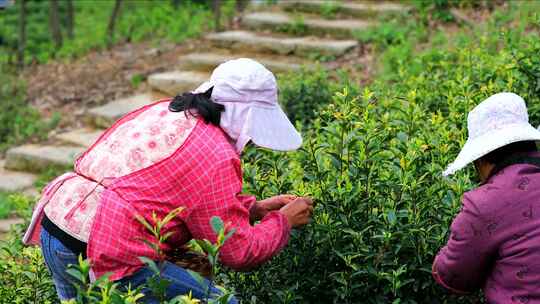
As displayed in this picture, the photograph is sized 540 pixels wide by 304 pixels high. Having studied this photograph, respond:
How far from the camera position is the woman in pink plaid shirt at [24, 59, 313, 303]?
123 inches

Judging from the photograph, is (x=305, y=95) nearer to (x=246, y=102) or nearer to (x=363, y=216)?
(x=363, y=216)

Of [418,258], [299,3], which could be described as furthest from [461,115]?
[299,3]

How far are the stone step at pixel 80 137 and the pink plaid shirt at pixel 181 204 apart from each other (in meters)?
5.28

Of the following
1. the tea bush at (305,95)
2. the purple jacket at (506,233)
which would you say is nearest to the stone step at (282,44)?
the tea bush at (305,95)

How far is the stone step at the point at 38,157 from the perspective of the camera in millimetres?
8094

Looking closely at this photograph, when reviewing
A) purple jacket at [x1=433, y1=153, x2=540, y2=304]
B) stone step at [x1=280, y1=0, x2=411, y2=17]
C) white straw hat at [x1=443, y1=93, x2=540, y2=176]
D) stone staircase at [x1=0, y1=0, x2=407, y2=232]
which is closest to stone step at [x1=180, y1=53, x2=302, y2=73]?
stone staircase at [x1=0, y1=0, x2=407, y2=232]

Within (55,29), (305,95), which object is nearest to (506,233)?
(305,95)

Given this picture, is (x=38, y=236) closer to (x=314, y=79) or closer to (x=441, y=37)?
(x=314, y=79)

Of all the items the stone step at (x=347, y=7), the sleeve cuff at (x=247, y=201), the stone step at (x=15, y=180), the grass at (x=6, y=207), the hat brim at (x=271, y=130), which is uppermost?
the hat brim at (x=271, y=130)

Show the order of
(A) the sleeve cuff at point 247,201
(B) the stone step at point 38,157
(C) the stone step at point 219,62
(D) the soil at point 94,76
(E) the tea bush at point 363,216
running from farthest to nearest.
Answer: (D) the soil at point 94,76
(C) the stone step at point 219,62
(B) the stone step at point 38,157
(E) the tea bush at point 363,216
(A) the sleeve cuff at point 247,201

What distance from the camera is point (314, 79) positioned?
705cm

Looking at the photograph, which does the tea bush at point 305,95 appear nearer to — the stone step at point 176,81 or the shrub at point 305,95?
the shrub at point 305,95

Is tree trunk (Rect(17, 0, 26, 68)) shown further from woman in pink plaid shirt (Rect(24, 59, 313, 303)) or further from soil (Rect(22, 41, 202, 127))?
woman in pink plaid shirt (Rect(24, 59, 313, 303))

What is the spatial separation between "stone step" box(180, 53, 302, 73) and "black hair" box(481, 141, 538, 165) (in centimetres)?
548
